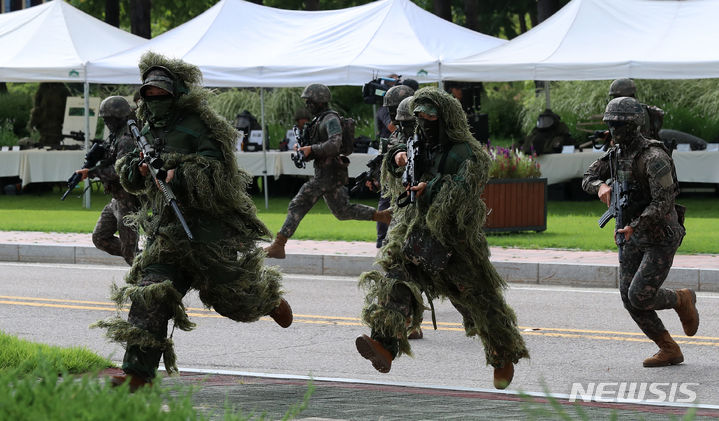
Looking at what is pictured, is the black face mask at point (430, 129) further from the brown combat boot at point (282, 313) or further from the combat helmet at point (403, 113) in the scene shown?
the combat helmet at point (403, 113)

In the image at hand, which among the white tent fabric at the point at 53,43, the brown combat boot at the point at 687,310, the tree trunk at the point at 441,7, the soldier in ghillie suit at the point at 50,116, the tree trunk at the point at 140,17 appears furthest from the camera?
the tree trunk at the point at 441,7

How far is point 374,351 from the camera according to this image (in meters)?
6.44

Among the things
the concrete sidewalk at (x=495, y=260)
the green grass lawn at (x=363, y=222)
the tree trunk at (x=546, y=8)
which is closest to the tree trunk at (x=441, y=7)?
the tree trunk at (x=546, y=8)

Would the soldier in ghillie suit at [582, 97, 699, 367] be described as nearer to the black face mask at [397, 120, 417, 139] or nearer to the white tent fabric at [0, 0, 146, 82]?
the black face mask at [397, 120, 417, 139]

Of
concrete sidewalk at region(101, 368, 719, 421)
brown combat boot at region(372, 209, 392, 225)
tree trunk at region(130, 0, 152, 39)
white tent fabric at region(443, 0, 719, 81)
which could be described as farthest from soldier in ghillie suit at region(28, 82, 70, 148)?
concrete sidewalk at region(101, 368, 719, 421)

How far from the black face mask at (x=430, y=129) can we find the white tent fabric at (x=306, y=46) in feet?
36.2

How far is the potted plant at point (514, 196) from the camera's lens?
580 inches

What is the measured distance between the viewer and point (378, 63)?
60.0 ft

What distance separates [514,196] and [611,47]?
14.1 feet

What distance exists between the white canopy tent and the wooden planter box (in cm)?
801

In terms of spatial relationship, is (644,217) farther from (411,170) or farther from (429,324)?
(429,324)

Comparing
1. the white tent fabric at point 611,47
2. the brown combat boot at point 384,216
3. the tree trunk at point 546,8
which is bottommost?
the brown combat boot at point 384,216

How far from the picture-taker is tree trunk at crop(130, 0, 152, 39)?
29.3 meters

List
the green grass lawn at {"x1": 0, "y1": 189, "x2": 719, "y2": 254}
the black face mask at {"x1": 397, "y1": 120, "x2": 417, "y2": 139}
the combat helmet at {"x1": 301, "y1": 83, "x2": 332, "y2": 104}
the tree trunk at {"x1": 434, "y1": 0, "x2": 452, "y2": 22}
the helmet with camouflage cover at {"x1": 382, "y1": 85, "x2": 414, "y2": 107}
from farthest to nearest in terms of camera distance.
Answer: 1. the tree trunk at {"x1": 434, "y1": 0, "x2": 452, "y2": 22}
2. the green grass lawn at {"x1": 0, "y1": 189, "x2": 719, "y2": 254}
3. the combat helmet at {"x1": 301, "y1": 83, "x2": 332, "y2": 104}
4. the helmet with camouflage cover at {"x1": 382, "y1": 85, "x2": 414, "y2": 107}
5. the black face mask at {"x1": 397, "y1": 120, "x2": 417, "y2": 139}
